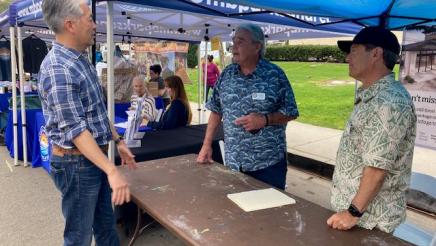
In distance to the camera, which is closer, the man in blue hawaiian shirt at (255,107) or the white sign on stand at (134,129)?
the man in blue hawaiian shirt at (255,107)

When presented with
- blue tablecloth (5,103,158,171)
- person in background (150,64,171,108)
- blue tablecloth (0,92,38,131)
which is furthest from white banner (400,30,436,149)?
blue tablecloth (0,92,38,131)

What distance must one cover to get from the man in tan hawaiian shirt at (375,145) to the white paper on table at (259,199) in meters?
0.29

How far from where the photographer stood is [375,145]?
141 cm

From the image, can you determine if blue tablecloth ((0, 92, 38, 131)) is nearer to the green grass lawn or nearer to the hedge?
the green grass lawn

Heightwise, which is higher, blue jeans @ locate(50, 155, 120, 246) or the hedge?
the hedge

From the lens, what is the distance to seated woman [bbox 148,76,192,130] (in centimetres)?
448

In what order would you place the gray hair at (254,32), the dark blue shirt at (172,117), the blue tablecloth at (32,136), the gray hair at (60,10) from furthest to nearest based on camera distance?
the blue tablecloth at (32,136) < the dark blue shirt at (172,117) < the gray hair at (254,32) < the gray hair at (60,10)

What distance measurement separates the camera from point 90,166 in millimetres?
1794

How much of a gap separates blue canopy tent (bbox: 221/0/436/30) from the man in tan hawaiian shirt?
1.29 m

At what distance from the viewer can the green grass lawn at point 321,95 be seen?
8.81m

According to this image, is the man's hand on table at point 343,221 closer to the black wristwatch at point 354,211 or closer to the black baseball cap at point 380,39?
the black wristwatch at point 354,211

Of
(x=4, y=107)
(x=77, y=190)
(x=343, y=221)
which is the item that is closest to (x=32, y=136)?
(x=4, y=107)

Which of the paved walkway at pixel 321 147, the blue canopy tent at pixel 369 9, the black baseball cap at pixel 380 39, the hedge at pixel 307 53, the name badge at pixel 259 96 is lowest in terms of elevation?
the paved walkway at pixel 321 147

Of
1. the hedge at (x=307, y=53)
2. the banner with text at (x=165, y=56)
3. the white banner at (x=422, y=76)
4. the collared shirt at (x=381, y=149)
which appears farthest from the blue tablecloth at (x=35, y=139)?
the hedge at (x=307, y=53)
